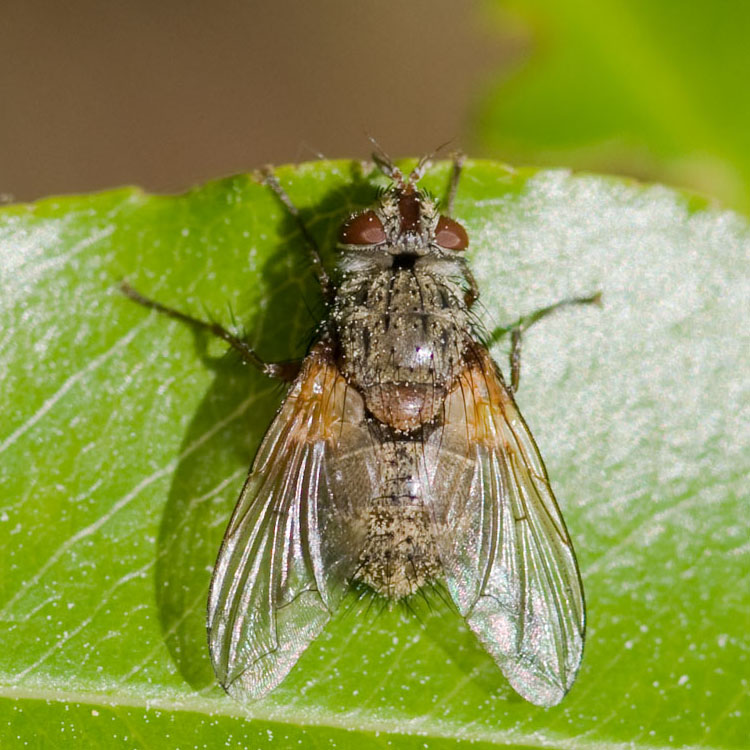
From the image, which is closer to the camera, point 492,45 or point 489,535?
point 489,535

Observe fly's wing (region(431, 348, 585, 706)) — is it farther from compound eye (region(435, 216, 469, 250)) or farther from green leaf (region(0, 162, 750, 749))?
compound eye (region(435, 216, 469, 250))

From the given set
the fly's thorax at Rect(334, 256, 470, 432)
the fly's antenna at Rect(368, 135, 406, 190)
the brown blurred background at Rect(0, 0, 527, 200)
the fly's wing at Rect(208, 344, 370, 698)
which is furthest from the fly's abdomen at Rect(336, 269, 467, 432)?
the brown blurred background at Rect(0, 0, 527, 200)

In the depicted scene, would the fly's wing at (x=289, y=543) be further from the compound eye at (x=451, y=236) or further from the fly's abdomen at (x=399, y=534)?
the compound eye at (x=451, y=236)

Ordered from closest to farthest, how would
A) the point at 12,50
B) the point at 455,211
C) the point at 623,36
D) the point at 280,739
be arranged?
1. the point at 280,739
2. the point at 455,211
3. the point at 623,36
4. the point at 12,50

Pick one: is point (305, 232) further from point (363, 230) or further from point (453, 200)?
point (453, 200)

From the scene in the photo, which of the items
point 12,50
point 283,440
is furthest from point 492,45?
point 283,440

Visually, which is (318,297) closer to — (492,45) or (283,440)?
(283,440)

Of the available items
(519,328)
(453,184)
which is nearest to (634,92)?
(453,184)

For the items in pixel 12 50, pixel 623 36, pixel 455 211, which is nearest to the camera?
pixel 455 211
